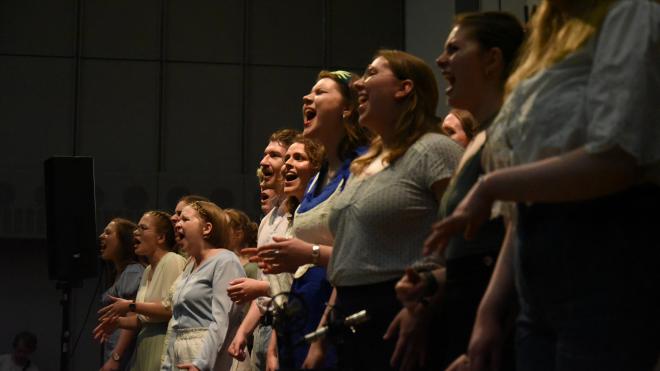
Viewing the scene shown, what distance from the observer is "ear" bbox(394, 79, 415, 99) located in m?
2.66

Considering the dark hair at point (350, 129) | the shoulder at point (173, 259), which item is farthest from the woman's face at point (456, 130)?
the shoulder at point (173, 259)

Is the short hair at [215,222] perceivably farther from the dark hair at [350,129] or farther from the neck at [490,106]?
the neck at [490,106]

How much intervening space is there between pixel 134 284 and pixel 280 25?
4511 mm

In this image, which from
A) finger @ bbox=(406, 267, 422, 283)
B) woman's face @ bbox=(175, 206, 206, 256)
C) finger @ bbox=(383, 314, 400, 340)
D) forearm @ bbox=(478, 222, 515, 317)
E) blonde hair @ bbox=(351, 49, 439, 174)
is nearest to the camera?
forearm @ bbox=(478, 222, 515, 317)

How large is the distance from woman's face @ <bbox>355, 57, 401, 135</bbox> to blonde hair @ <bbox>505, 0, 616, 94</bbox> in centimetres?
84

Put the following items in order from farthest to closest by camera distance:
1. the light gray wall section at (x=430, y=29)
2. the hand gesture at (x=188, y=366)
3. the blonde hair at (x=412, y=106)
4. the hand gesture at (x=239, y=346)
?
1. the light gray wall section at (x=430, y=29)
2. the hand gesture at (x=188, y=366)
3. the hand gesture at (x=239, y=346)
4. the blonde hair at (x=412, y=106)

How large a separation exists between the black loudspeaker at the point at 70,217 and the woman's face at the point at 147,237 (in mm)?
505

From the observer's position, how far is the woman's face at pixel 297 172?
3.75m

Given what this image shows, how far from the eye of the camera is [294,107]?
9.98 metres

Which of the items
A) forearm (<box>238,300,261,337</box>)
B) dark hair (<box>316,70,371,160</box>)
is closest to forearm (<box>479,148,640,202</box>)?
dark hair (<box>316,70,371,160</box>)

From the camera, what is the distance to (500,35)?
88.1 inches

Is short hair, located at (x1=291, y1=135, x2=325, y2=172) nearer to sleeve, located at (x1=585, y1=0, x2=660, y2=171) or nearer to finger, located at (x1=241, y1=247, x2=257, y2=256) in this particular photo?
finger, located at (x1=241, y1=247, x2=257, y2=256)

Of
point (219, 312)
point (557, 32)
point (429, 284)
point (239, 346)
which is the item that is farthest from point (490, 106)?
point (219, 312)

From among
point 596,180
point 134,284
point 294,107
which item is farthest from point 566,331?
point 294,107
